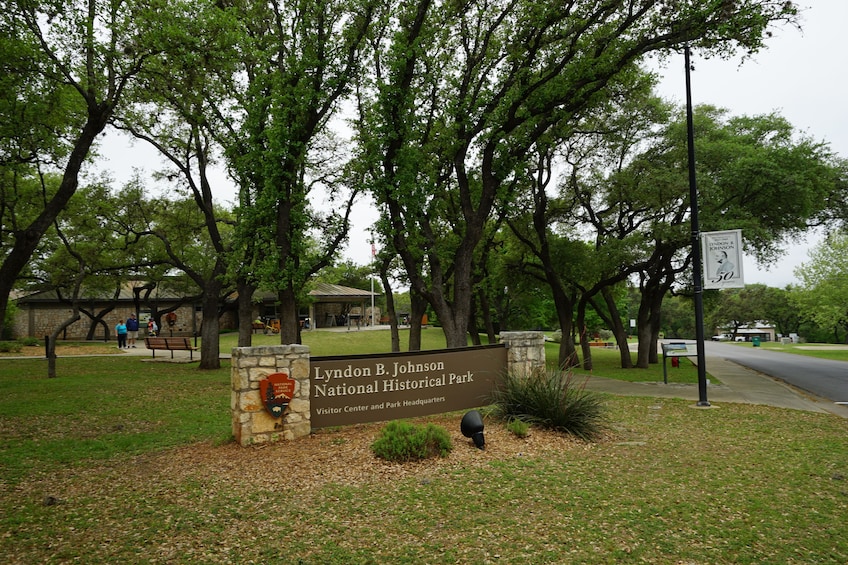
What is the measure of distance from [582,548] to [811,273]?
147 feet

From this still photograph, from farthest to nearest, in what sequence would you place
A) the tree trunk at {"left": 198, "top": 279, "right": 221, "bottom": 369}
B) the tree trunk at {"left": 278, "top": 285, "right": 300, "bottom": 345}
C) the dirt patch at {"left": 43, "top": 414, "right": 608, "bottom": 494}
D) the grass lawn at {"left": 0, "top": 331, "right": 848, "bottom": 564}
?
the tree trunk at {"left": 198, "top": 279, "right": 221, "bottom": 369} → the tree trunk at {"left": 278, "top": 285, "right": 300, "bottom": 345} → the dirt patch at {"left": 43, "top": 414, "right": 608, "bottom": 494} → the grass lawn at {"left": 0, "top": 331, "right": 848, "bottom": 564}

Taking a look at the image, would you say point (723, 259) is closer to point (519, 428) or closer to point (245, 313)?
point (519, 428)

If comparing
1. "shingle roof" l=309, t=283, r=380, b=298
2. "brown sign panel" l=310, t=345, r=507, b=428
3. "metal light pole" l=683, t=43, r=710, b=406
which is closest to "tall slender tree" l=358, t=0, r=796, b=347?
"metal light pole" l=683, t=43, r=710, b=406

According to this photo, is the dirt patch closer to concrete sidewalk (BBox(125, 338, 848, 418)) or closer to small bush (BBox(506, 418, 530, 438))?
small bush (BBox(506, 418, 530, 438))

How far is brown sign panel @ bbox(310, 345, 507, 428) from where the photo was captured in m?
8.07

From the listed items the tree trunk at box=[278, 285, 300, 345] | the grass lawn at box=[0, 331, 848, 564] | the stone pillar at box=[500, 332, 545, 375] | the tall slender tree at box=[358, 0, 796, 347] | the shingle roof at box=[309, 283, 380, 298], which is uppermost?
the tall slender tree at box=[358, 0, 796, 347]

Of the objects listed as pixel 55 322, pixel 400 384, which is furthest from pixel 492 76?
pixel 55 322

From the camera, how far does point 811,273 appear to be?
130ft

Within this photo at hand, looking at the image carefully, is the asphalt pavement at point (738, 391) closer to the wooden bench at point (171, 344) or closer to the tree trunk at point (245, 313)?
the tree trunk at point (245, 313)

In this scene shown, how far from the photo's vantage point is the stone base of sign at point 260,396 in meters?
7.30

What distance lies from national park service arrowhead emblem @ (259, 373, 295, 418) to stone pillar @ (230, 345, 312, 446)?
54mm

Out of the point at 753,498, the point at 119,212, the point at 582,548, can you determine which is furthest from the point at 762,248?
the point at 119,212

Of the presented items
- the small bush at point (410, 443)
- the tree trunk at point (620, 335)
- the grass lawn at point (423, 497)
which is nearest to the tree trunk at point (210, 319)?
the grass lawn at point (423, 497)

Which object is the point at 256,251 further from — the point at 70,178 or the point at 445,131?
the point at 445,131
